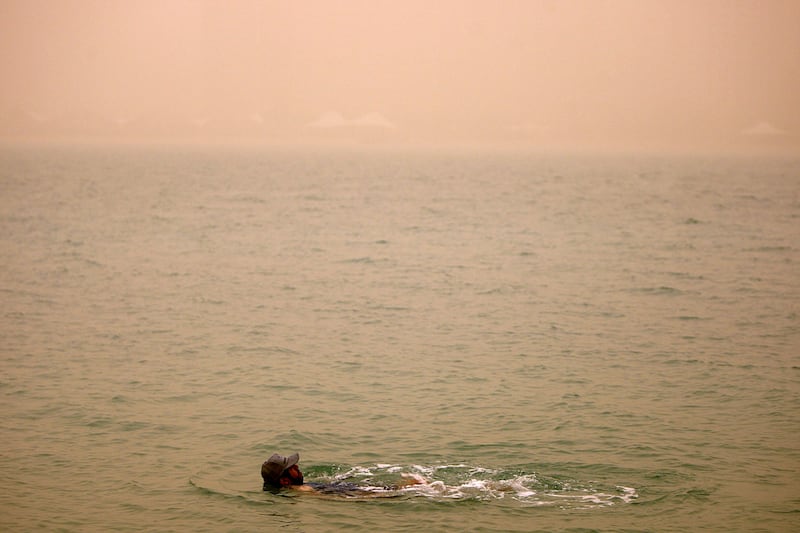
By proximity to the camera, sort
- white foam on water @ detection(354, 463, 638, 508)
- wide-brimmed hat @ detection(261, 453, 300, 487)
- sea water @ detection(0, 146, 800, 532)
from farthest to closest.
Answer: wide-brimmed hat @ detection(261, 453, 300, 487) < sea water @ detection(0, 146, 800, 532) < white foam on water @ detection(354, 463, 638, 508)

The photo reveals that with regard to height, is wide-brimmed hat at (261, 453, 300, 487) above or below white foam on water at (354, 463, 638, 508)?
above

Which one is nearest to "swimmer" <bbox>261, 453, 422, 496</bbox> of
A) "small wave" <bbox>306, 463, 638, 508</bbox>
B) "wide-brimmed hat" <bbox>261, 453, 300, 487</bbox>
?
"wide-brimmed hat" <bbox>261, 453, 300, 487</bbox>

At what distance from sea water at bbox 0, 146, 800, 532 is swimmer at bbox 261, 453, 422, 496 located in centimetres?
28

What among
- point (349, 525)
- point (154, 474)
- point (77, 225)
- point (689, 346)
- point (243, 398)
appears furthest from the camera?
point (77, 225)

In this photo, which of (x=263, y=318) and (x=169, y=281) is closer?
(x=263, y=318)

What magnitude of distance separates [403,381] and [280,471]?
926cm

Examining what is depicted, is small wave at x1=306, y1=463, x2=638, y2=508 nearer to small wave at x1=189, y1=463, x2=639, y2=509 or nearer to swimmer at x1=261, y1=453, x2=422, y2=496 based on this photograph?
small wave at x1=189, y1=463, x2=639, y2=509

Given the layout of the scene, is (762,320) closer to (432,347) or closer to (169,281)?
(432,347)

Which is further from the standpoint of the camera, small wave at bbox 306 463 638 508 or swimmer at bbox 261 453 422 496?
swimmer at bbox 261 453 422 496

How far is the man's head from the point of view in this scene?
1888 centimetres

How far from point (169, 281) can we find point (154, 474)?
24.4 m

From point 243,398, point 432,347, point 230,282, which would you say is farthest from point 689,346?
point 230,282

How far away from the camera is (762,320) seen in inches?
1372

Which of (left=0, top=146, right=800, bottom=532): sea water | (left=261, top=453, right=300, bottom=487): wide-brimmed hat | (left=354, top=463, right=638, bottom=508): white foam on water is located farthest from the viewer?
(left=261, top=453, right=300, bottom=487): wide-brimmed hat
